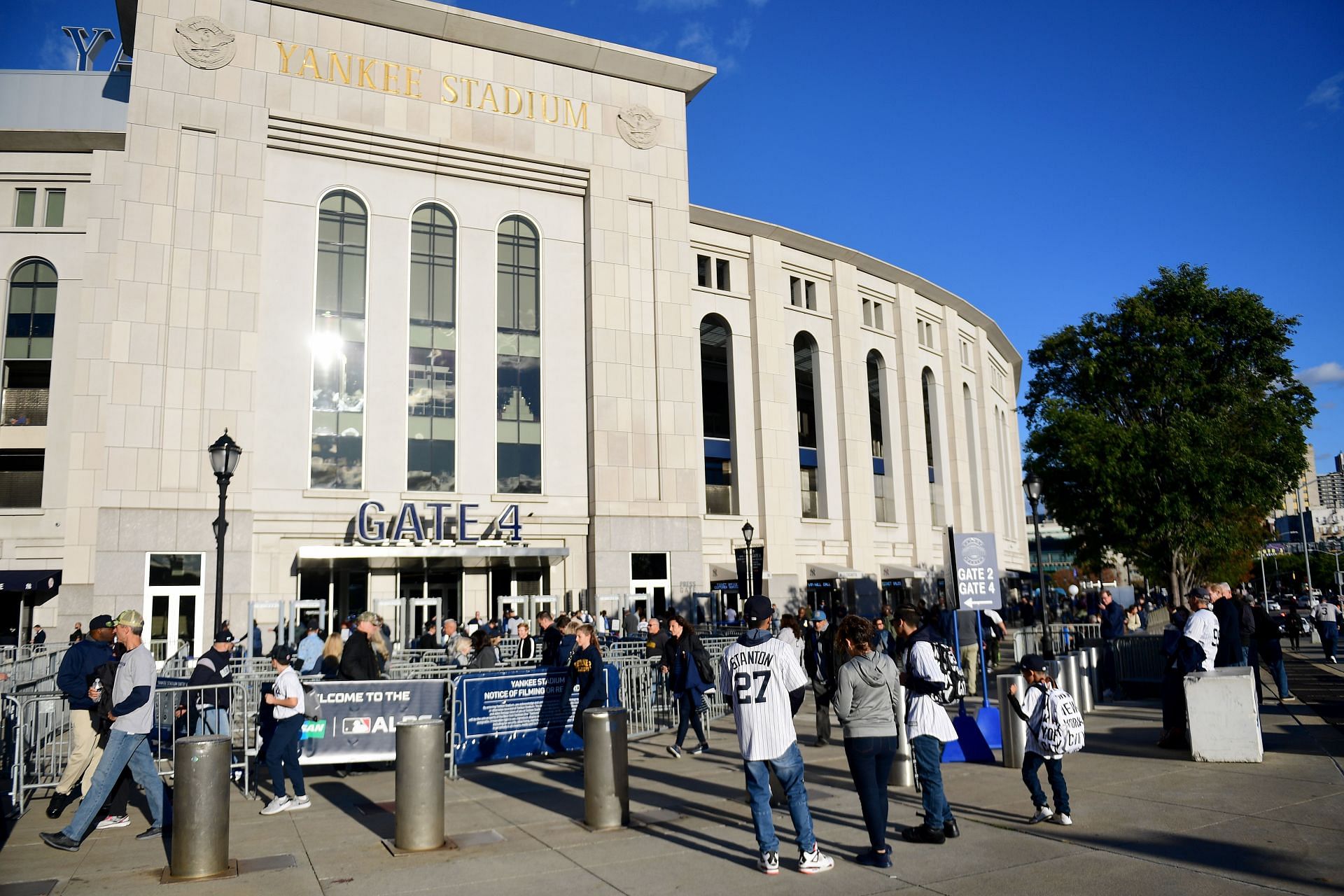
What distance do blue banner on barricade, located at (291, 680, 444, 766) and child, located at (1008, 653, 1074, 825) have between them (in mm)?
6721

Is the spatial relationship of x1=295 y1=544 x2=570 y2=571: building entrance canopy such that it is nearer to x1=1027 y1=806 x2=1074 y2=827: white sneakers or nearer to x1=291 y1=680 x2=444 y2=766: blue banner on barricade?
x1=291 y1=680 x2=444 y2=766: blue banner on barricade

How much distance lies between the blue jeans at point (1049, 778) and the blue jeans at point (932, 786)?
38.4 inches

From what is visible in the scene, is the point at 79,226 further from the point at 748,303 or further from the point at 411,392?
the point at 748,303

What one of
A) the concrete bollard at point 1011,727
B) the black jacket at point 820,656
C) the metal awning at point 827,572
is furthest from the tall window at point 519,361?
the concrete bollard at point 1011,727

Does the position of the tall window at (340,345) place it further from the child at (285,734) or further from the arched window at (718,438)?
the child at (285,734)

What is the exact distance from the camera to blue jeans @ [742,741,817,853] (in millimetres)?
7238

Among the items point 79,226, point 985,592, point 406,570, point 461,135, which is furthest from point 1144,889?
point 79,226

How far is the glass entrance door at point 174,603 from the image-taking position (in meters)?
27.4

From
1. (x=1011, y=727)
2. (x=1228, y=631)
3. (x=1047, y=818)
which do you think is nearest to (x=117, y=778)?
(x=1047, y=818)

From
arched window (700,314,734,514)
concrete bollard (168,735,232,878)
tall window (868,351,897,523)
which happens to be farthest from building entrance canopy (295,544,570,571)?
concrete bollard (168,735,232,878)

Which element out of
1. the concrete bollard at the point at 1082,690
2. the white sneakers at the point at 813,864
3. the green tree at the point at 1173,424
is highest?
the green tree at the point at 1173,424

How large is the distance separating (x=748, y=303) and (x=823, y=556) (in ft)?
38.9

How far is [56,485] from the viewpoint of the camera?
31438 millimetres

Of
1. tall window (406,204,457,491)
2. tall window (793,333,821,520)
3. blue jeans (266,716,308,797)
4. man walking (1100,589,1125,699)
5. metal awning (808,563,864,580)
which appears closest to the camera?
blue jeans (266,716,308,797)
